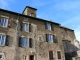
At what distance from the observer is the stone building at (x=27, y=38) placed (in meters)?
15.1

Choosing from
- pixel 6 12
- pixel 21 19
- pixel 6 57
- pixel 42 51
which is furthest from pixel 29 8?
pixel 6 57

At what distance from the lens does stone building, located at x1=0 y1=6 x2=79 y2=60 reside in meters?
15.1

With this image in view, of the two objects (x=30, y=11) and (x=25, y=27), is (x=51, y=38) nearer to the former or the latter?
(x=25, y=27)

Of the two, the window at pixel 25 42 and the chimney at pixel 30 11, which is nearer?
the window at pixel 25 42

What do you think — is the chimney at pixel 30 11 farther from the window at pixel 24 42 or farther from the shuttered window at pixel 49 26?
the window at pixel 24 42

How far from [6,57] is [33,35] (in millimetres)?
5986

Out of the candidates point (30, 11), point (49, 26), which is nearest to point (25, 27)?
point (49, 26)

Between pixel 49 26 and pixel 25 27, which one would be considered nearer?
pixel 25 27

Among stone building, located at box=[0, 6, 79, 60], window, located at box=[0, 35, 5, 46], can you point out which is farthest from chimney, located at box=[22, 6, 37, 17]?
window, located at box=[0, 35, 5, 46]

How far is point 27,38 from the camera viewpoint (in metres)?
17.1

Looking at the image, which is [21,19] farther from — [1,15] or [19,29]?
[1,15]

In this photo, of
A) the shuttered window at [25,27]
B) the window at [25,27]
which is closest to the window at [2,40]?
the shuttered window at [25,27]

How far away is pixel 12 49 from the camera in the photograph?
594 inches

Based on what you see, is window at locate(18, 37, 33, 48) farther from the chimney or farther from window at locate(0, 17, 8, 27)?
the chimney
